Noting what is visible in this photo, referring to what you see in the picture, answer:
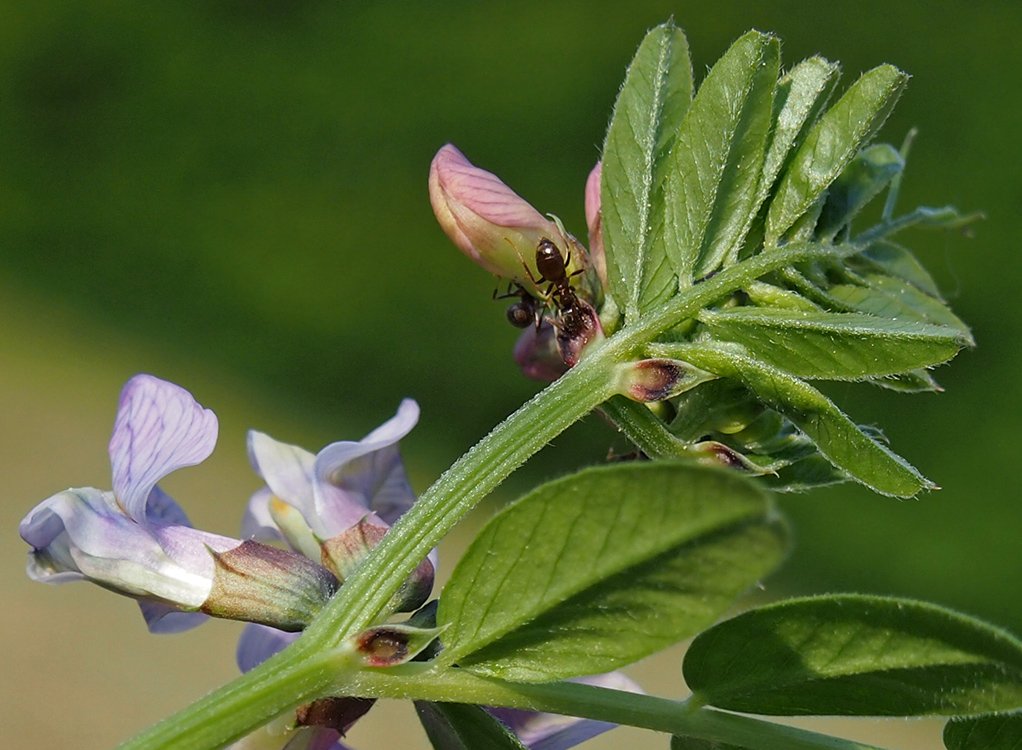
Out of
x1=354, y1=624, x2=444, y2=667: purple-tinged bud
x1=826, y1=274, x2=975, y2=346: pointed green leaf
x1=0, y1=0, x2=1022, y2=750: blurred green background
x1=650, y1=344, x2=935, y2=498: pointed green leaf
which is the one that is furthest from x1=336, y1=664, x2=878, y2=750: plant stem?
x1=0, y1=0, x2=1022, y2=750: blurred green background

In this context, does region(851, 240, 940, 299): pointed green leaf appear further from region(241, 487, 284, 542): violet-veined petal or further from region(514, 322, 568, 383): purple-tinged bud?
region(241, 487, 284, 542): violet-veined petal

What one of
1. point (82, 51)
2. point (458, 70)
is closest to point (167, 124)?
point (82, 51)

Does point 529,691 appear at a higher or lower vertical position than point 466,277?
higher

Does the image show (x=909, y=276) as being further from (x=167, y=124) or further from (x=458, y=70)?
(x=167, y=124)

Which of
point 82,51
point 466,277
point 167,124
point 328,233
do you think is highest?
point 82,51

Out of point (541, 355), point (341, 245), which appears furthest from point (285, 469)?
point (341, 245)

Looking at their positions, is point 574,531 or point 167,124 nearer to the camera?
point 574,531

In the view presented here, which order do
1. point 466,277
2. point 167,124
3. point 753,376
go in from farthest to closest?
point 167,124 → point 466,277 → point 753,376
